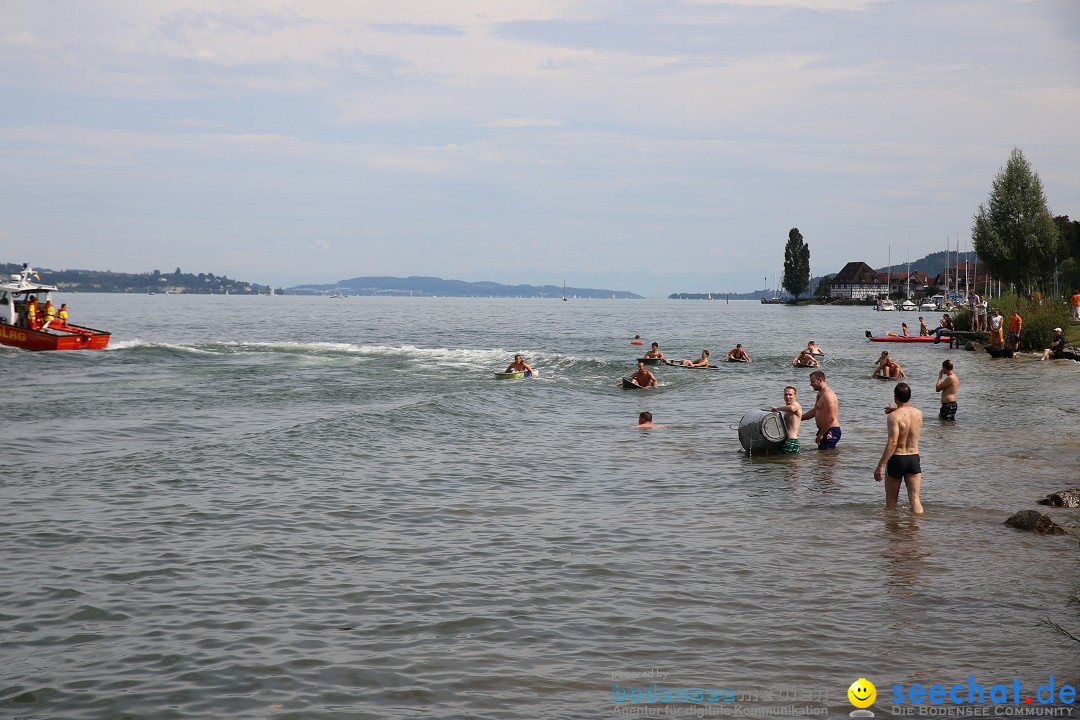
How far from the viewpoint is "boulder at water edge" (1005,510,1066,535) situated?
11.2 meters

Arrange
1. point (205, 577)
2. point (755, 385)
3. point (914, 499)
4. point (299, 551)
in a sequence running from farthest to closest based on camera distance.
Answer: point (755, 385) < point (914, 499) < point (299, 551) < point (205, 577)

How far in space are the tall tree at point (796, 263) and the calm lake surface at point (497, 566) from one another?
164724 millimetres

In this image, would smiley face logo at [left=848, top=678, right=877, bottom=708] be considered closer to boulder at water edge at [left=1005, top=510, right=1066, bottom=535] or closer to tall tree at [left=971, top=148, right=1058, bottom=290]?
boulder at water edge at [left=1005, top=510, right=1066, bottom=535]

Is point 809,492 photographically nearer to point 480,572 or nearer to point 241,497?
point 480,572

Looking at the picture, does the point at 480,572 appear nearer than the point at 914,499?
Yes

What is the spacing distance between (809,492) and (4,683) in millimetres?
11069

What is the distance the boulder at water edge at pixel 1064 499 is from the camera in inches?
494

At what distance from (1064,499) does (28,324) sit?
43.7 m

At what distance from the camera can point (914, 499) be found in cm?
1222

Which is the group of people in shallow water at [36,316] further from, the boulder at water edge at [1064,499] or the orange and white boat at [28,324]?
the boulder at water edge at [1064,499]

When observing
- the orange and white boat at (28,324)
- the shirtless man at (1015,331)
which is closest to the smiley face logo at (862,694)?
the shirtless man at (1015,331)

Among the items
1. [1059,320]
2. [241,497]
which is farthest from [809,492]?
[1059,320]

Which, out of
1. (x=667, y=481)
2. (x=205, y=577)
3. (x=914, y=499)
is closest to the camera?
(x=205, y=577)

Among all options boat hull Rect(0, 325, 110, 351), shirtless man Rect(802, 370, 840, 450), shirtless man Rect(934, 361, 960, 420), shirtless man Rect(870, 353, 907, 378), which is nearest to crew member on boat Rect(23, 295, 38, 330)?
boat hull Rect(0, 325, 110, 351)
